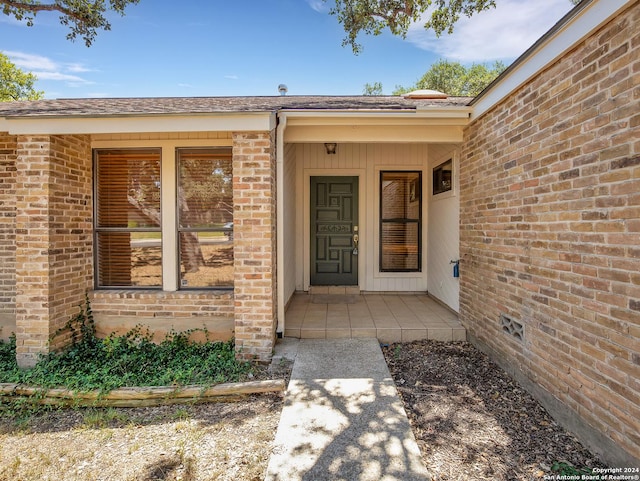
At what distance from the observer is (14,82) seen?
1606 cm

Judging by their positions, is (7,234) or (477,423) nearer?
(477,423)

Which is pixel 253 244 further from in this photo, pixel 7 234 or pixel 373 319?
pixel 7 234

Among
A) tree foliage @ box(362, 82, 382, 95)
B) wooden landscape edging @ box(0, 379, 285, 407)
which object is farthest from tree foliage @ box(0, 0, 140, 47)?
tree foliage @ box(362, 82, 382, 95)

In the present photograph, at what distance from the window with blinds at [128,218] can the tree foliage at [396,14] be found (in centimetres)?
563

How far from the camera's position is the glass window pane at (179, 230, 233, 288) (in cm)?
416

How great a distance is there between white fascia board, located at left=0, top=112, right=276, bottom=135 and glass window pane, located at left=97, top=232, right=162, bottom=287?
1315 mm

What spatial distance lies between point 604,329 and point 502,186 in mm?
1667

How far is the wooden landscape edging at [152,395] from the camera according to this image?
9.75 feet

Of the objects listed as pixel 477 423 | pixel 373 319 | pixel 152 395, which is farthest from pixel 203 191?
pixel 477 423

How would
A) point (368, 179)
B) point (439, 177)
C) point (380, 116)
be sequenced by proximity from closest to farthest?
point (380, 116)
point (439, 177)
point (368, 179)

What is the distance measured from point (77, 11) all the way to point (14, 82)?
14690mm

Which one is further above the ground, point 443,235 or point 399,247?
point 443,235

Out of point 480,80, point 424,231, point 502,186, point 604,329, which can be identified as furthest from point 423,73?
point 604,329

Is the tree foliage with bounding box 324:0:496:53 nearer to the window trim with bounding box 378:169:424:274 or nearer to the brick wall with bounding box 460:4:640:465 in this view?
the window trim with bounding box 378:169:424:274
